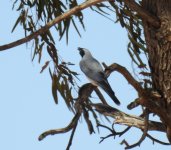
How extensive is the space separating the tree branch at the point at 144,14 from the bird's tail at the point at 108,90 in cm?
63

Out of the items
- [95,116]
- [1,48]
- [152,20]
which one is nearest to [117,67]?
[152,20]

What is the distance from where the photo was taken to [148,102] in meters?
2.15

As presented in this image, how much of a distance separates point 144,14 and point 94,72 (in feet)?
3.54

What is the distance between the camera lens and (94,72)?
3.24 m

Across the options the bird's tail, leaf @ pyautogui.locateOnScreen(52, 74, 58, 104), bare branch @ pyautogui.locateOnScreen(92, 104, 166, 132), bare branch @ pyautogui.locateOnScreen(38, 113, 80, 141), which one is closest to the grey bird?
the bird's tail

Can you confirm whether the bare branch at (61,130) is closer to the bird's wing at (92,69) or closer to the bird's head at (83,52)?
the bird's wing at (92,69)

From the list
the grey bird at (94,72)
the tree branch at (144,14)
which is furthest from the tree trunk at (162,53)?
the grey bird at (94,72)

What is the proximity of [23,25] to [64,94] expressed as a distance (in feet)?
1.56

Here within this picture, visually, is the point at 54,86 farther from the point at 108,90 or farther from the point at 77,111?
the point at 77,111

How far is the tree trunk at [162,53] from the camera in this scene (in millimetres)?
2178

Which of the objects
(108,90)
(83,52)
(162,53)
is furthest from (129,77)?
(83,52)

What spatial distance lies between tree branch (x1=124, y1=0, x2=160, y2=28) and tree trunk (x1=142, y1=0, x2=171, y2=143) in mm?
18

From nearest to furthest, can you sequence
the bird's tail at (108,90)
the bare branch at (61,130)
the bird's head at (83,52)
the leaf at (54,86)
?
1. the bare branch at (61,130)
2. the bird's tail at (108,90)
3. the leaf at (54,86)
4. the bird's head at (83,52)

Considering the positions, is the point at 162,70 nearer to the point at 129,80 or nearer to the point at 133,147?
the point at 129,80
